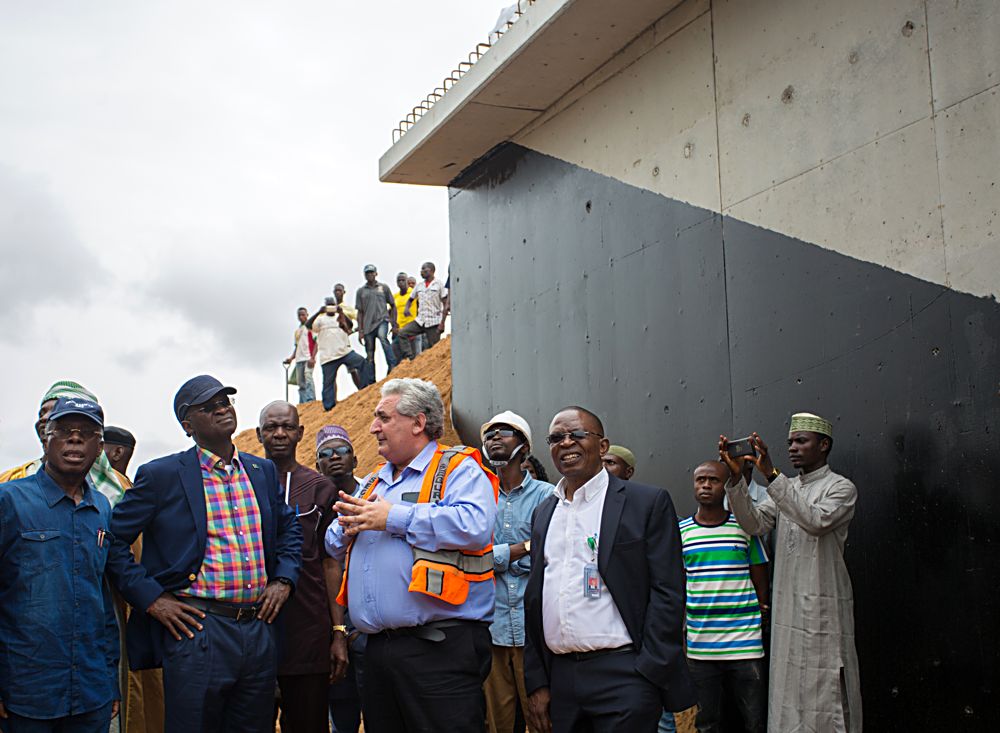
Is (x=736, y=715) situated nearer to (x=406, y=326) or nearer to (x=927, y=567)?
(x=927, y=567)

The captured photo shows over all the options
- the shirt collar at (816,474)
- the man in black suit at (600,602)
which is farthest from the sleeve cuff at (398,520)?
the shirt collar at (816,474)

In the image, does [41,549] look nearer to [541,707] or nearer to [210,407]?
[210,407]

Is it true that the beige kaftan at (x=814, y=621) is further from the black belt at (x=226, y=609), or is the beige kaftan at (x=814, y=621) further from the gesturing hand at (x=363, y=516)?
the black belt at (x=226, y=609)

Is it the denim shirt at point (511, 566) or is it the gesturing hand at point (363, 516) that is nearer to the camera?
the gesturing hand at point (363, 516)

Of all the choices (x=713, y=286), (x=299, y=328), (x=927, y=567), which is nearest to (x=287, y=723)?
(x=927, y=567)

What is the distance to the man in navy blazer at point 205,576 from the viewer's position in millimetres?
4684

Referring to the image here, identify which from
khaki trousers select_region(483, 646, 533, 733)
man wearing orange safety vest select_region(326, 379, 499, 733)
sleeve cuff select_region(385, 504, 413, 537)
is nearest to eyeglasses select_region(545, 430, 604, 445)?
man wearing orange safety vest select_region(326, 379, 499, 733)

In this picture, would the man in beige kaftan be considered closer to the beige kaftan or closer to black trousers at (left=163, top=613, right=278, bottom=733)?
the beige kaftan

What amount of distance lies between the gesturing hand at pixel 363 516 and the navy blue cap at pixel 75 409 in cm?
119

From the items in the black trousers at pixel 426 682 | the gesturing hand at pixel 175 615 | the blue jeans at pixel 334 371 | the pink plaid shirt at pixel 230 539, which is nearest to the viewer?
the black trousers at pixel 426 682

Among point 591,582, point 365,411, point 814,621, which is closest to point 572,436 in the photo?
point 591,582

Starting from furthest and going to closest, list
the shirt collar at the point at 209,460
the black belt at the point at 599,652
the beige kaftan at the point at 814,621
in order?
the beige kaftan at the point at 814,621 → the shirt collar at the point at 209,460 → the black belt at the point at 599,652

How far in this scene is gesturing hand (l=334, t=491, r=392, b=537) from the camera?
4.48 meters

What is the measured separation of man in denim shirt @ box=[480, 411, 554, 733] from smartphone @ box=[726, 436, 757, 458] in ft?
3.73
